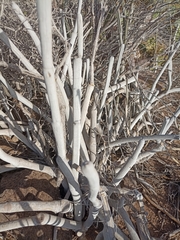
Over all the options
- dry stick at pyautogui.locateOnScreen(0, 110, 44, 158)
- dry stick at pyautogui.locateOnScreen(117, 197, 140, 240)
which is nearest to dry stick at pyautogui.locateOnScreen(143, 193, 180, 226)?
dry stick at pyautogui.locateOnScreen(117, 197, 140, 240)

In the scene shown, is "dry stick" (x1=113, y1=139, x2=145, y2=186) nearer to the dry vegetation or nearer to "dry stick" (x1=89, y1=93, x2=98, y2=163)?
the dry vegetation

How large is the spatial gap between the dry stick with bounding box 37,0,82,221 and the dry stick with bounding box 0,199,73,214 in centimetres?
9

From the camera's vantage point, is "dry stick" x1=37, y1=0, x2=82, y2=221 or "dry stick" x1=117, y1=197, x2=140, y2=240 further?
"dry stick" x1=117, y1=197, x2=140, y2=240

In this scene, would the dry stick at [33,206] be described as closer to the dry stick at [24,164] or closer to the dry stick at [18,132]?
the dry stick at [24,164]

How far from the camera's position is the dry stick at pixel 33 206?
930 mm

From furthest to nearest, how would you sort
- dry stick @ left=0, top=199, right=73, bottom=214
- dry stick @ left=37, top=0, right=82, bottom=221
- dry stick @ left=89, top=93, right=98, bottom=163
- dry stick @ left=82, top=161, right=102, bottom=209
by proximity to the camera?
1. dry stick @ left=89, top=93, right=98, bottom=163
2. dry stick @ left=0, top=199, right=73, bottom=214
3. dry stick @ left=82, top=161, right=102, bottom=209
4. dry stick @ left=37, top=0, right=82, bottom=221

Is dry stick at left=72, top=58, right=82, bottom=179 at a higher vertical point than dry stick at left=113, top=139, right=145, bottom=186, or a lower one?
higher

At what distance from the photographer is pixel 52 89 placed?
2.74 feet

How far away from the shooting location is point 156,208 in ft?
4.41

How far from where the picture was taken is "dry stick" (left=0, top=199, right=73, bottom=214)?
0.93 m

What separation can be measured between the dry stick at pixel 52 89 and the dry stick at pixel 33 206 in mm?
85

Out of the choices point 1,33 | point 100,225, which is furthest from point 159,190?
point 1,33

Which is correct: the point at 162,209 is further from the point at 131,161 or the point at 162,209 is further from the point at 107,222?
the point at 131,161

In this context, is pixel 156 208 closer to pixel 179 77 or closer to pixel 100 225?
pixel 100 225
